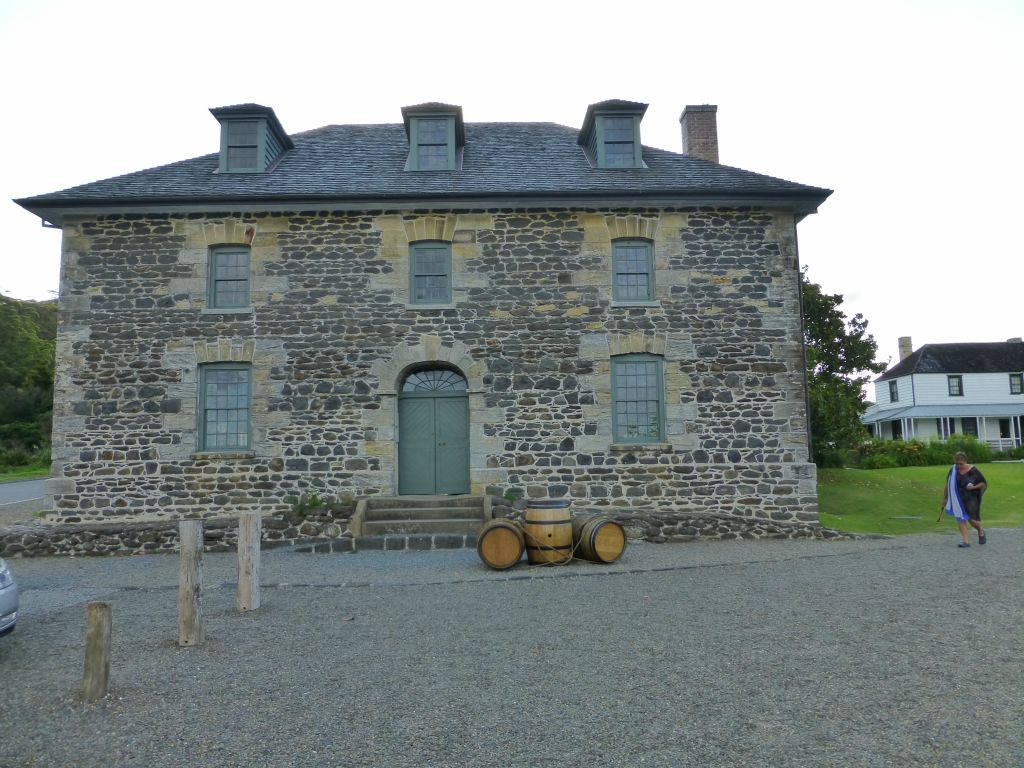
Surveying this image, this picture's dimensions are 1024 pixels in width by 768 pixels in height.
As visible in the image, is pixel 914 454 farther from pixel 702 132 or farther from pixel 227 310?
pixel 227 310

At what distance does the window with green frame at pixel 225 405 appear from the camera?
13.6m

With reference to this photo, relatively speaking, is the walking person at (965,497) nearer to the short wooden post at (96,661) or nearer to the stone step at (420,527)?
the stone step at (420,527)

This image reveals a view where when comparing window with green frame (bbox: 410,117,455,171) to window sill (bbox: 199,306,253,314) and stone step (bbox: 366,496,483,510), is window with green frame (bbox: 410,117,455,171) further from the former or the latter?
stone step (bbox: 366,496,483,510)

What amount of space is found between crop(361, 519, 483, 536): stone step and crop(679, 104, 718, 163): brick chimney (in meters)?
10.6

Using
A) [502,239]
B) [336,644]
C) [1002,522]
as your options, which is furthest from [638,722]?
[1002,522]

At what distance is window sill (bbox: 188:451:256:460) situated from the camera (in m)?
13.3

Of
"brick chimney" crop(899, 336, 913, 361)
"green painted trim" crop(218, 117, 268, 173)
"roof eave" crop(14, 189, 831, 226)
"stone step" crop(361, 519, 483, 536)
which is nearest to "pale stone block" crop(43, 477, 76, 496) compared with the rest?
"roof eave" crop(14, 189, 831, 226)

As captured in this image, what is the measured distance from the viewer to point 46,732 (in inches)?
176

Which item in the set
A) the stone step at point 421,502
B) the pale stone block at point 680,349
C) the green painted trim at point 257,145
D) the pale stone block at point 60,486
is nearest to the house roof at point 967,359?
the pale stone block at point 680,349

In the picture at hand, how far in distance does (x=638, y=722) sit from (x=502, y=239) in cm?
1087

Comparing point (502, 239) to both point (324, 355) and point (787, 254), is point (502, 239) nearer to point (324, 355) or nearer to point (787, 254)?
point (324, 355)

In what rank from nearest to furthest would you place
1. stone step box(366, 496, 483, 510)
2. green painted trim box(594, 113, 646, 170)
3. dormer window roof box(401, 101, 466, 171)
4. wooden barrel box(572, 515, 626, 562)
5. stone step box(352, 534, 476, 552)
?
wooden barrel box(572, 515, 626, 562)
stone step box(352, 534, 476, 552)
stone step box(366, 496, 483, 510)
dormer window roof box(401, 101, 466, 171)
green painted trim box(594, 113, 646, 170)

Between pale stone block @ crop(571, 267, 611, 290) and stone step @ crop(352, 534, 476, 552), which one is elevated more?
pale stone block @ crop(571, 267, 611, 290)

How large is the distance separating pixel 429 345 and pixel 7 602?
27.6ft
